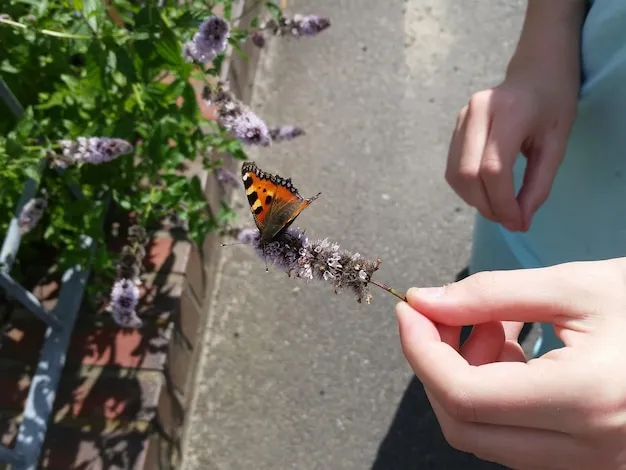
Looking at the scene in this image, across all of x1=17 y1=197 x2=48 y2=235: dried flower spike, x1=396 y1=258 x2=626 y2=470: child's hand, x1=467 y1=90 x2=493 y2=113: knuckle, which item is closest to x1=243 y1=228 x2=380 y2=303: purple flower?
x1=396 y1=258 x2=626 y2=470: child's hand

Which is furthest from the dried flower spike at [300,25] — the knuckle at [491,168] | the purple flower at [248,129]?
the knuckle at [491,168]

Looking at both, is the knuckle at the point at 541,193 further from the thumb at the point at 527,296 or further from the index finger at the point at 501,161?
the thumb at the point at 527,296

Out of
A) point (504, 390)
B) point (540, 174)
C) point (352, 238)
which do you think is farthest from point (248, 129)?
point (352, 238)

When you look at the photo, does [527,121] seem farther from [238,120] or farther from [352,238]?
[352,238]

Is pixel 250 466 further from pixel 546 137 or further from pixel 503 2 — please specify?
A: pixel 503 2

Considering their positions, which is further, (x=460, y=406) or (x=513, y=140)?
(x=513, y=140)
